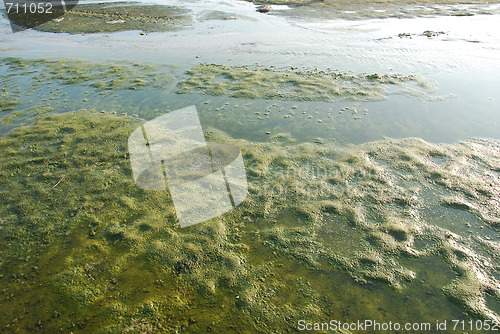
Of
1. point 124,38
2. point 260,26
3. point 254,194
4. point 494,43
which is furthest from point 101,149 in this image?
point 494,43

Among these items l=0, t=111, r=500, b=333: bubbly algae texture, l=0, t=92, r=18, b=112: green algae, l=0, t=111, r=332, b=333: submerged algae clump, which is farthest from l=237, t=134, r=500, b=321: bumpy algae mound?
l=0, t=92, r=18, b=112: green algae

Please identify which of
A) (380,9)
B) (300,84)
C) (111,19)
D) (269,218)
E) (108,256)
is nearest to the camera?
(108,256)

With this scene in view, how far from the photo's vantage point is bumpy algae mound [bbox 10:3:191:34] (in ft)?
39.2

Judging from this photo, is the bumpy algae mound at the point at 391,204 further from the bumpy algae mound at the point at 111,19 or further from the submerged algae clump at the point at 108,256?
the bumpy algae mound at the point at 111,19

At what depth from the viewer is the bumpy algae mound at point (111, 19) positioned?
12.0 metres

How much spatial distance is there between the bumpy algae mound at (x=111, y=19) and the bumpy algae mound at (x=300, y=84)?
5946 millimetres

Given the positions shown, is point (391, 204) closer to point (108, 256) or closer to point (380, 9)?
point (108, 256)

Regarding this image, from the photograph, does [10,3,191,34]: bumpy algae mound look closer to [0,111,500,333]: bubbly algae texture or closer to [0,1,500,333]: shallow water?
[0,1,500,333]: shallow water

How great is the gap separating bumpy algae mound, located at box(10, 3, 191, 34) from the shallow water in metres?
6.30

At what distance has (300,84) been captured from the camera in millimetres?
6559

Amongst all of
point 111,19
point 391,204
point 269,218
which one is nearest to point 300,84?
point 391,204

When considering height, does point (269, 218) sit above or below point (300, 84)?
below

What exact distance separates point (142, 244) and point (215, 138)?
2.11m

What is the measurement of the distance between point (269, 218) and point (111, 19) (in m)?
13.3
